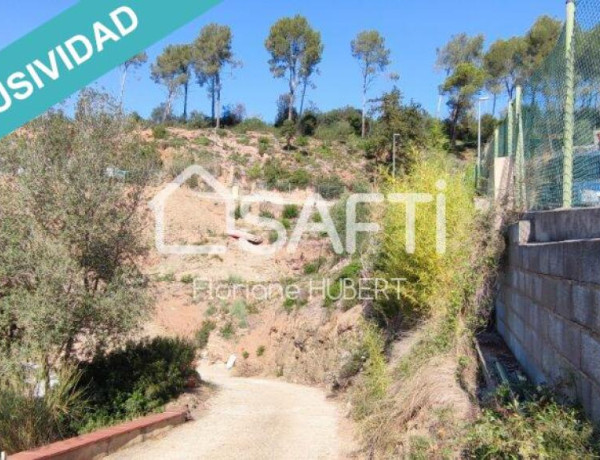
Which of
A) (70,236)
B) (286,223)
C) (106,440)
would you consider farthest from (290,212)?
(106,440)

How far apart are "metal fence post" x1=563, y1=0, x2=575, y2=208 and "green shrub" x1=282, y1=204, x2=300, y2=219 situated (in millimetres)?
29696

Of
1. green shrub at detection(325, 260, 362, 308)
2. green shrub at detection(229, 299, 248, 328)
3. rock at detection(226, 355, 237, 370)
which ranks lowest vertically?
rock at detection(226, 355, 237, 370)

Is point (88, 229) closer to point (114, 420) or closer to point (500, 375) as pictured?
point (114, 420)

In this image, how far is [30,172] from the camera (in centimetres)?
888

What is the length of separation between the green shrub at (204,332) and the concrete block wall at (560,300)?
1751cm

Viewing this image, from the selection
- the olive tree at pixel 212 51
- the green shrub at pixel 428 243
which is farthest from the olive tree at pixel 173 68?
the green shrub at pixel 428 243

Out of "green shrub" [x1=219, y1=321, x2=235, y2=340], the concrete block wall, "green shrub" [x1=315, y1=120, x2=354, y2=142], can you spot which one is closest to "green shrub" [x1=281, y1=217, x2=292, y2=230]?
"green shrub" [x1=219, y1=321, x2=235, y2=340]

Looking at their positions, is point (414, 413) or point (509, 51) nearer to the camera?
point (414, 413)

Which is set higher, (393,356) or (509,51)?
(509,51)

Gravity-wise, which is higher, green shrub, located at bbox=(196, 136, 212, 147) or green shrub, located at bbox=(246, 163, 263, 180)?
green shrub, located at bbox=(196, 136, 212, 147)

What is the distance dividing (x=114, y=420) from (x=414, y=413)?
4.77 m

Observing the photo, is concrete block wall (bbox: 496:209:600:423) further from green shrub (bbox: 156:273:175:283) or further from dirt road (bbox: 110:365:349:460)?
green shrub (bbox: 156:273:175:283)

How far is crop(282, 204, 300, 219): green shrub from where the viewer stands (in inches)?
1351

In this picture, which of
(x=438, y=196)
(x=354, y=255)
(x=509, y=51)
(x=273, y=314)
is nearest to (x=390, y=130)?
(x=509, y=51)
